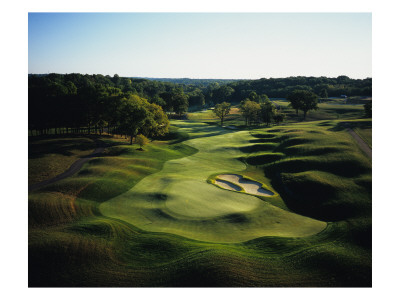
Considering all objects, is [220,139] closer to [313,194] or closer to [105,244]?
[313,194]

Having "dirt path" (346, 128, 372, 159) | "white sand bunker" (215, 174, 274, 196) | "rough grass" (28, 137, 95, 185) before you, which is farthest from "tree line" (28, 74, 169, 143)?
"dirt path" (346, 128, 372, 159)

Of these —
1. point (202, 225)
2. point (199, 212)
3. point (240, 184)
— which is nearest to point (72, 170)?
point (199, 212)

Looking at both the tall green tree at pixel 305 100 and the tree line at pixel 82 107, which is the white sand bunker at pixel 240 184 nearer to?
the tree line at pixel 82 107

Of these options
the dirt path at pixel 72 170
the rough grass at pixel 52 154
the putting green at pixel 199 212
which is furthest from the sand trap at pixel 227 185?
the rough grass at pixel 52 154

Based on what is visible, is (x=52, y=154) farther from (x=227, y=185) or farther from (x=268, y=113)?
(x=268, y=113)

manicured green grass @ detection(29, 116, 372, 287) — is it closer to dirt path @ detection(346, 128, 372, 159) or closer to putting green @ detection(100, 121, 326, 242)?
putting green @ detection(100, 121, 326, 242)
